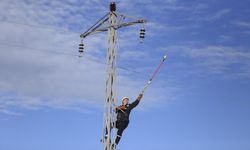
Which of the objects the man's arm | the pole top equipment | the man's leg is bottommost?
the man's leg

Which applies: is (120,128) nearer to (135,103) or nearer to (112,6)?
(135,103)

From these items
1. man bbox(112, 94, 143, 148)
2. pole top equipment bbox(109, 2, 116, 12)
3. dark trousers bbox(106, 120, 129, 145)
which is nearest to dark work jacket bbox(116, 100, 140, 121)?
man bbox(112, 94, 143, 148)

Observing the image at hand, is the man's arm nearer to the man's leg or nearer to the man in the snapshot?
the man

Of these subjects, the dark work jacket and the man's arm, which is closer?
the dark work jacket

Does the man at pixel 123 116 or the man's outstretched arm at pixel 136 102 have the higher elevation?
the man's outstretched arm at pixel 136 102

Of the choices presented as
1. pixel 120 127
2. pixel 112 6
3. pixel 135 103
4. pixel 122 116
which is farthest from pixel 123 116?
pixel 112 6

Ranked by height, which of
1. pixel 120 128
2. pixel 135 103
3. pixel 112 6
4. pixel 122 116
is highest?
pixel 112 6

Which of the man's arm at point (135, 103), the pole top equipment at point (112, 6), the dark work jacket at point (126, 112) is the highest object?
the pole top equipment at point (112, 6)

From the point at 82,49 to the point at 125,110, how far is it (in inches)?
166

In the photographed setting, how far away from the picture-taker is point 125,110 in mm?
29531

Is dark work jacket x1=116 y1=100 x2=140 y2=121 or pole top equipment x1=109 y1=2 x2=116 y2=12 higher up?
pole top equipment x1=109 y1=2 x2=116 y2=12

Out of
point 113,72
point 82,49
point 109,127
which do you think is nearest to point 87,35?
point 82,49

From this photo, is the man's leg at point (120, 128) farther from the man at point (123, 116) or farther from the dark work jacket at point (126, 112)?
the dark work jacket at point (126, 112)

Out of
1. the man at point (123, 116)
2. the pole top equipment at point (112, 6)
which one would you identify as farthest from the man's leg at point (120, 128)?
the pole top equipment at point (112, 6)
